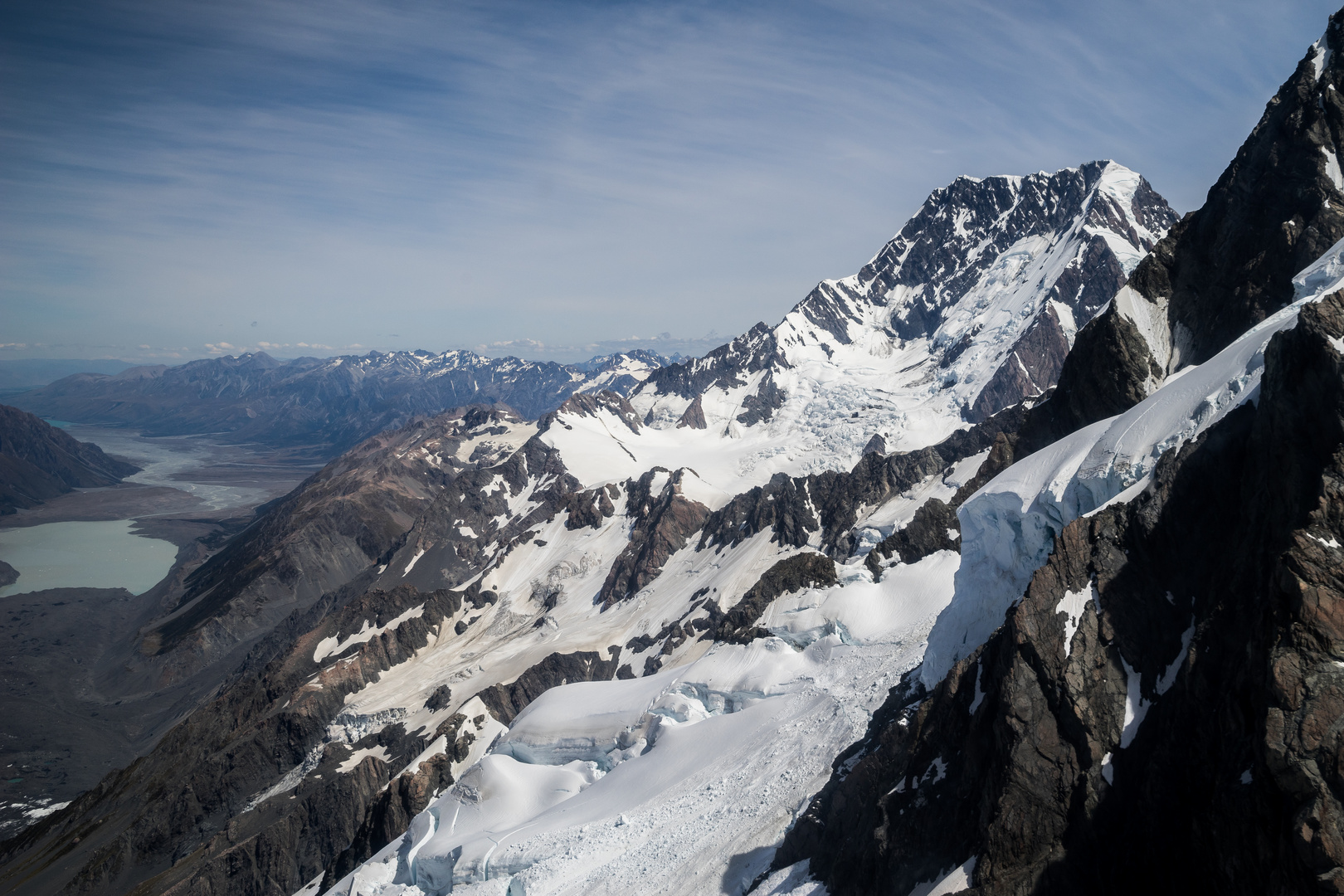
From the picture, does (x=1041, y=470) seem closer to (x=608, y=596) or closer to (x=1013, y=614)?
(x=1013, y=614)

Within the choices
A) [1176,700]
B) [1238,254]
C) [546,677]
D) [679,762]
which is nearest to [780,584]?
[679,762]

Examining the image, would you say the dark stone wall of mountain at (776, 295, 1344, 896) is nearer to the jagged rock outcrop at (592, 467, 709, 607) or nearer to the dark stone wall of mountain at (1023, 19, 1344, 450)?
the dark stone wall of mountain at (1023, 19, 1344, 450)

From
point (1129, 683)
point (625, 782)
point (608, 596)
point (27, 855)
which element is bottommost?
point (27, 855)

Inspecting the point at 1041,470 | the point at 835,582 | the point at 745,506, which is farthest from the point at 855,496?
the point at 1041,470

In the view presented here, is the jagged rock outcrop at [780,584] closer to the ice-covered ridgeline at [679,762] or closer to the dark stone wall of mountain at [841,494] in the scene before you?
the ice-covered ridgeline at [679,762]

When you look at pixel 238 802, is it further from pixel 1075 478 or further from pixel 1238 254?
pixel 1238 254
